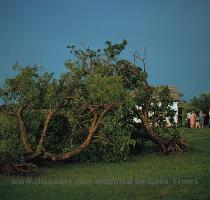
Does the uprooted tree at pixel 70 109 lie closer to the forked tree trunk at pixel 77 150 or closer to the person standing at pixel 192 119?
the forked tree trunk at pixel 77 150

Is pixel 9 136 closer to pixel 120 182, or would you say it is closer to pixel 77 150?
pixel 77 150

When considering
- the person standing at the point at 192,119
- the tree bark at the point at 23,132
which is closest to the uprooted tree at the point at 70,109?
the tree bark at the point at 23,132

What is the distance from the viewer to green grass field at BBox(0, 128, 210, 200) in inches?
441

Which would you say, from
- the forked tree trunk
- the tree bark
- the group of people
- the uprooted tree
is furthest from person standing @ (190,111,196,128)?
the tree bark

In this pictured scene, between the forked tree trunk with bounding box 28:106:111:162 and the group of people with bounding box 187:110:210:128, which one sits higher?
the group of people with bounding box 187:110:210:128

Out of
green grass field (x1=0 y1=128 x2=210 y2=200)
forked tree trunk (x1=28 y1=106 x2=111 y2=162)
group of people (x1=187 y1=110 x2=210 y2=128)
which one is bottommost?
green grass field (x1=0 y1=128 x2=210 y2=200)

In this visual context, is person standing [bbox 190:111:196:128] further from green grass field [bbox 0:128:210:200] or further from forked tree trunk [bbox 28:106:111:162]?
forked tree trunk [bbox 28:106:111:162]

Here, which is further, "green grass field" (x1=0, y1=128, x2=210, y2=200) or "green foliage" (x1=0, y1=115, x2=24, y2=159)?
"green foliage" (x1=0, y1=115, x2=24, y2=159)

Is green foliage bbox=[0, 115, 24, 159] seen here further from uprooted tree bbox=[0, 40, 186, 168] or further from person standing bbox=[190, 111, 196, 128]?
person standing bbox=[190, 111, 196, 128]

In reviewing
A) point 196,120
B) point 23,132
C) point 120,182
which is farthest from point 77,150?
point 196,120

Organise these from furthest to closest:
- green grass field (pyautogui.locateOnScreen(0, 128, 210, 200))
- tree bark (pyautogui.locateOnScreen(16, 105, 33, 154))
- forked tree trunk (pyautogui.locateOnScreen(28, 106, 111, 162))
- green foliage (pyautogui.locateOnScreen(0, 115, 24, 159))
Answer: green foliage (pyautogui.locateOnScreen(0, 115, 24, 159)), tree bark (pyautogui.locateOnScreen(16, 105, 33, 154)), forked tree trunk (pyautogui.locateOnScreen(28, 106, 111, 162)), green grass field (pyautogui.locateOnScreen(0, 128, 210, 200))

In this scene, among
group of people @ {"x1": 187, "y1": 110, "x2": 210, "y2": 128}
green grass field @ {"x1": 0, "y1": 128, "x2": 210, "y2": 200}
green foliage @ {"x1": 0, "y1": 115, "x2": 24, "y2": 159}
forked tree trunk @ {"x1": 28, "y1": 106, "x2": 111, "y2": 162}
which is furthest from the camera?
group of people @ {"x1": 187, "y1": 110, "x2": 210, "y2": 128}

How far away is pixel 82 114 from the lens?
1805cm

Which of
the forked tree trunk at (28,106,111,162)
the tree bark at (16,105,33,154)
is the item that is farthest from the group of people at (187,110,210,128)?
the tree bark at (16,105,33,154)
